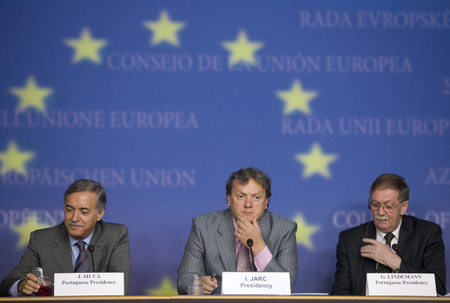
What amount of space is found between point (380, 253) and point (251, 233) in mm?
823

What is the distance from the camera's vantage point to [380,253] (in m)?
3.69

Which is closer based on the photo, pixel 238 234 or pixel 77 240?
pixel 238 234

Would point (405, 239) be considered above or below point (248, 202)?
below

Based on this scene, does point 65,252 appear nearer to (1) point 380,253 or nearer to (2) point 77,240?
(2) point 77,240

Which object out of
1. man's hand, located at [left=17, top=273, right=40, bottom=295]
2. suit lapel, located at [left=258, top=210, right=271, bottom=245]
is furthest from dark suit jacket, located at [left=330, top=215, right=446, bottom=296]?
man's hand, located at [left=17, top=273, right=40, bottom=295]

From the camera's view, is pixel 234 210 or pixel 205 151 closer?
pixel 234 210

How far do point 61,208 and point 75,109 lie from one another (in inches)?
31.2

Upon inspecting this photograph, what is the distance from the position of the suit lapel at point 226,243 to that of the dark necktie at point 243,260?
49 millimetres

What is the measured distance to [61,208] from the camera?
4.62 m

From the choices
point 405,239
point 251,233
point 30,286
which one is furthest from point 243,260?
point 30,286

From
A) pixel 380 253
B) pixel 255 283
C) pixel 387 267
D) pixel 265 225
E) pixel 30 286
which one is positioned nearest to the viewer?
pixel 255 283

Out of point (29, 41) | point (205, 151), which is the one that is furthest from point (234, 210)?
point (29, 41)

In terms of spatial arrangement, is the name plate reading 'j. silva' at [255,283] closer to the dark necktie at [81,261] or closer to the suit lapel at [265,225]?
the suit lapel at [265,225]

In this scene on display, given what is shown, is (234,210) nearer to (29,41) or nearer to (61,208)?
(61,208)
